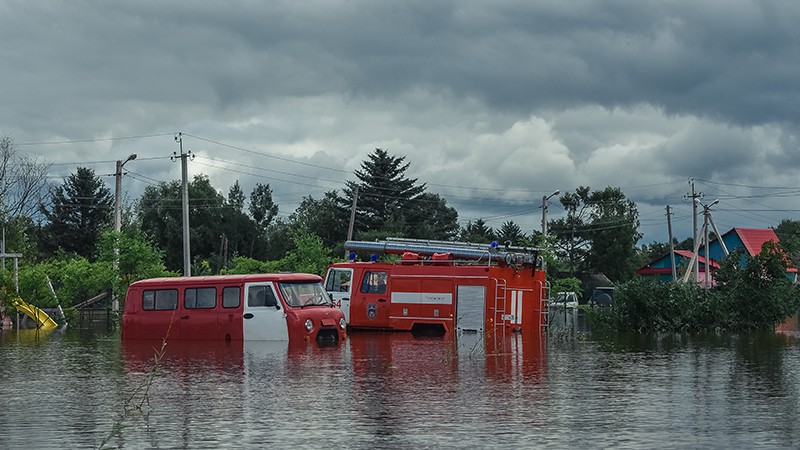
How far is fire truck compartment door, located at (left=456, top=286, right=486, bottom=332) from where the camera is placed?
33.7 m

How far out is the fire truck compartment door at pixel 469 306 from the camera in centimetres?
3369

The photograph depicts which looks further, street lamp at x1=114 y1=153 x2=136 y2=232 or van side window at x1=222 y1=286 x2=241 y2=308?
street lamp at x1=114 y1=153 x2=136 y2=232

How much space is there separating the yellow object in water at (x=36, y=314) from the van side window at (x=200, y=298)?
16.1m

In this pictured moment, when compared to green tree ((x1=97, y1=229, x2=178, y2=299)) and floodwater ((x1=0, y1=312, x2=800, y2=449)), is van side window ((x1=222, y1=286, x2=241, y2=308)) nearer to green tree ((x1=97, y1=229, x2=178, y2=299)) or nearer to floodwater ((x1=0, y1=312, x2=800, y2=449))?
floodwater ((x1=0, y1=312, x2=800, y2=449))

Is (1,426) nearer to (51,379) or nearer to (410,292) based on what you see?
(51,379)

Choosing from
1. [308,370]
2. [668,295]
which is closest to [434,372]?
[308,370]

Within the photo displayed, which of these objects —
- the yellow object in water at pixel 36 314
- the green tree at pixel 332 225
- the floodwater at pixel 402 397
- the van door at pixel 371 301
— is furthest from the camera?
the green tree at pixel 332 225

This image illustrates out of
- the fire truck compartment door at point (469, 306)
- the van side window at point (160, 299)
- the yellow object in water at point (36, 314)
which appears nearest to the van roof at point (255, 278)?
the van side window at point (160, 299)

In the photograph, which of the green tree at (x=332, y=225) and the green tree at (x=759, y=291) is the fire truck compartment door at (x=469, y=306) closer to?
the green tree at (x=759, y=291)

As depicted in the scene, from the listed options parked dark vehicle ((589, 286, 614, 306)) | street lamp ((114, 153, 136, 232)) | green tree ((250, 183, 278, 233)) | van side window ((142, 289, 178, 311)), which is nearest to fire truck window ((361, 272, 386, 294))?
van side window ((142, 289, 178, 311))

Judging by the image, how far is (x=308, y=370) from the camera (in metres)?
20.5

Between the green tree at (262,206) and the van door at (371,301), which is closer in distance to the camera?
the van door at (371,301)

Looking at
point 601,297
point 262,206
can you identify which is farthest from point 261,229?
point 601,297

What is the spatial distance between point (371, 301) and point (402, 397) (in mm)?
19001
